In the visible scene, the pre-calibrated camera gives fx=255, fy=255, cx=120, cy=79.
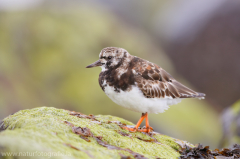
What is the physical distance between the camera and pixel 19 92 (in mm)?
12055

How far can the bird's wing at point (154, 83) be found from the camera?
522cm

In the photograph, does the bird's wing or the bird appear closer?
the bird

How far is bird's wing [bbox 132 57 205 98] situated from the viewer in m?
5.22

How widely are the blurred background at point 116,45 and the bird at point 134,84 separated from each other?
3.95 metres

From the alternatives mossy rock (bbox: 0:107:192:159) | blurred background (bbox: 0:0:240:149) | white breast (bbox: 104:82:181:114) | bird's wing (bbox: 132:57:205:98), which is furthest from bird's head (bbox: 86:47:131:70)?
blurred background (bbox: 0:0:240:149)

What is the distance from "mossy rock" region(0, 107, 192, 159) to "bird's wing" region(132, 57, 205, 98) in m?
0.93

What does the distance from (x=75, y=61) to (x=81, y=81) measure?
1217mm

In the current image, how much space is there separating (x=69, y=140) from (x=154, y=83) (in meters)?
2.64

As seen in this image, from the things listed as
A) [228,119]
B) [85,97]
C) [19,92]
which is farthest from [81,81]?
[228,119]

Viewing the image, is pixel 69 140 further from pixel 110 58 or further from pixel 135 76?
pixel 110 58

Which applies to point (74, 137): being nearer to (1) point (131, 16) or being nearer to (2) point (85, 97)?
(2) point (85, 97)

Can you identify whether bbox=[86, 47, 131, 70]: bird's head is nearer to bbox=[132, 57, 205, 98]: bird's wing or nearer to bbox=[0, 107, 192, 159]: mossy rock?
bbox=[132, 57, 205, 98]: bird's wing

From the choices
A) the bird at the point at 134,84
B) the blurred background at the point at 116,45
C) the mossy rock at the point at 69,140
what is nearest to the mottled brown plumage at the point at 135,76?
the bird at the point at 134,84

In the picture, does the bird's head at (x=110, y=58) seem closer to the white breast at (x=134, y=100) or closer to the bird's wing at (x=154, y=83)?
the bird's wing at (x=154, y=83)
